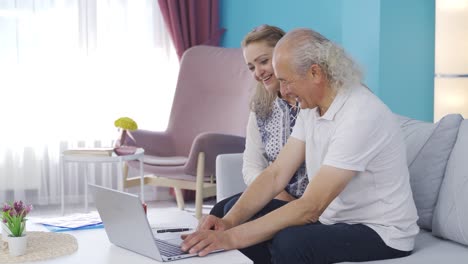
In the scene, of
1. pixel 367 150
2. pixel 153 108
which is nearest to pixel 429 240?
pixel 367 150

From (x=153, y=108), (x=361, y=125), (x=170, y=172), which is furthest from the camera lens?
(x=153, y=108)

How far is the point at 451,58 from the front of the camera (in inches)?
144

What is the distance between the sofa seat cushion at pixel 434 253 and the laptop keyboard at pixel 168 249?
20.5 inches

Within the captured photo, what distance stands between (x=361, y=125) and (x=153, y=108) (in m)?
3.61

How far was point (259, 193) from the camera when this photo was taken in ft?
7.57

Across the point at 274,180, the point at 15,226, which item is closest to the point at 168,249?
the point at 15,226

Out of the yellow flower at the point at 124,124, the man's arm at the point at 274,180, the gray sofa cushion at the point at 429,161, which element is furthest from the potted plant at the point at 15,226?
the yellow flower at the point at 124,124

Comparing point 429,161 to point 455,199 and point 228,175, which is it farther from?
point 228,175

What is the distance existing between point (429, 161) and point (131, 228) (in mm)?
963

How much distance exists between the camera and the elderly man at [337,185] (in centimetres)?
195

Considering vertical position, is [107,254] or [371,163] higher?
[371,163]

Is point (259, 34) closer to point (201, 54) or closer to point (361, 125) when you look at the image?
point (361, 125)

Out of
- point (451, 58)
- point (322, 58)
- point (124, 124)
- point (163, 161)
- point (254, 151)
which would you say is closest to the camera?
point (322, 58)

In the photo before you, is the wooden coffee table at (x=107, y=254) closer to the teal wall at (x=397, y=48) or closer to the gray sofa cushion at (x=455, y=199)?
the gray sofa cushion at (x=455, y=199)
